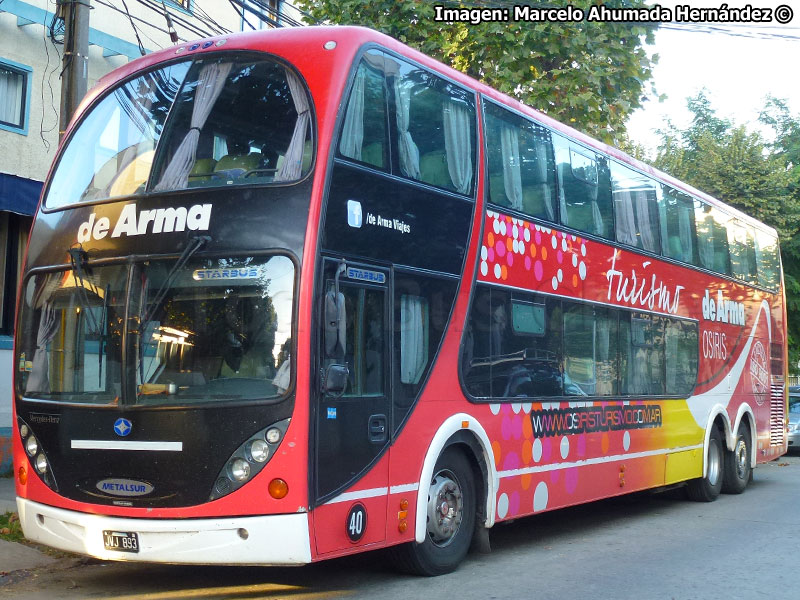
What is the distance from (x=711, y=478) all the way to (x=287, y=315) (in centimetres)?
979

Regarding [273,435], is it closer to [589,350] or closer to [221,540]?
[221,540]

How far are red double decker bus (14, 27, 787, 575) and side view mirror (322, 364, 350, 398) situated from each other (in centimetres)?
2

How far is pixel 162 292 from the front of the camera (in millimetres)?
6914

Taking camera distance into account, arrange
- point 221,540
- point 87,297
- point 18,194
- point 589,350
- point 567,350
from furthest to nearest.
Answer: point 18,194
point 589,350
point 567,350
point 87,297
point 221,540

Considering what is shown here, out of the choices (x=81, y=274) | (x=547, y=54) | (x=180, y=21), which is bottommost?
(x=81, y=274)

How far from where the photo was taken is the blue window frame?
13734 millimetres

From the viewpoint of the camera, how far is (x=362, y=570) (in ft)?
27.1

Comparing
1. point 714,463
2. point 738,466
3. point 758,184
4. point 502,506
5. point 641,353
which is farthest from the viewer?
point 758,184

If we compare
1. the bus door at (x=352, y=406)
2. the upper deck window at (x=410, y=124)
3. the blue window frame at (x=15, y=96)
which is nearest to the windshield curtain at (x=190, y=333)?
the bus door at (x=352, y=406)

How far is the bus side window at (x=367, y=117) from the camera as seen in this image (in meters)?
7.32

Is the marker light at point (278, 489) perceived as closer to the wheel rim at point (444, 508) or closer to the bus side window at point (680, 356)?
the wheel rim at point (444, 508)

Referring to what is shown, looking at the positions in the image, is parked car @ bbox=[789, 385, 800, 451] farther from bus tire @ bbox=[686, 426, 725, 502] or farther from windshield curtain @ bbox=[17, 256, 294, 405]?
windshield curtain @ bbox=[17, 256, 294, 405]

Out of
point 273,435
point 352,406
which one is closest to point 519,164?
point 352,406

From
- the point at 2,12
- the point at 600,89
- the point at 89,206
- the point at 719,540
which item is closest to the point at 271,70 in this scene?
the point at 89,206
